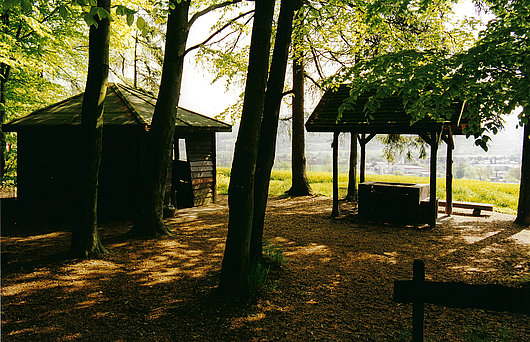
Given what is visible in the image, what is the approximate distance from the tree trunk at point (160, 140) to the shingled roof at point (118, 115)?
7.40 ft

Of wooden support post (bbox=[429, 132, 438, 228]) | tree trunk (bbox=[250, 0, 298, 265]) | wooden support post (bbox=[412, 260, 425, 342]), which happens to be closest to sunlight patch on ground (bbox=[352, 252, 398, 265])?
tree trunk (bbox=[250, 0, 298, 265])

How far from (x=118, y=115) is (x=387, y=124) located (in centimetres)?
900

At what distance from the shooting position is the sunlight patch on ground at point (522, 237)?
9.60 meters

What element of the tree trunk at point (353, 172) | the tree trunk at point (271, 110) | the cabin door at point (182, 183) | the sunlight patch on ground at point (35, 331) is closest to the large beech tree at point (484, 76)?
the tree trunk at point (271, 110)

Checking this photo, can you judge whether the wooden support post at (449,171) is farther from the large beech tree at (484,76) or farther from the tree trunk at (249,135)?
the tree trunk at (249,135)

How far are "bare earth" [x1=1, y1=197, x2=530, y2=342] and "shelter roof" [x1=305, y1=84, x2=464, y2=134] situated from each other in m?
3.20

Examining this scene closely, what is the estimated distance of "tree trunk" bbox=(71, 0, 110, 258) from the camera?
7125 millimetres

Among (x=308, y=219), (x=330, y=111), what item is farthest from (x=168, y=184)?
(x=330, y=111)

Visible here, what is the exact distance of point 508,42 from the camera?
18.6 feet

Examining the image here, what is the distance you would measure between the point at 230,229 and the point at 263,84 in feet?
7.61

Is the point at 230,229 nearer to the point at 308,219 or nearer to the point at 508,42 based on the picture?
the point at 508,42

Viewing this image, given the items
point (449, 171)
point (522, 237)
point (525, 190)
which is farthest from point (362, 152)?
point (522, 237)

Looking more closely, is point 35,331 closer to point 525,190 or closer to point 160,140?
point 160,140

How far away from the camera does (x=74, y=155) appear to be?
12.6 m
